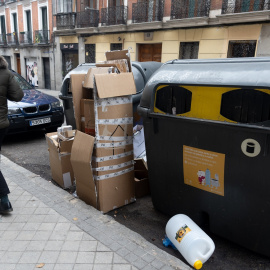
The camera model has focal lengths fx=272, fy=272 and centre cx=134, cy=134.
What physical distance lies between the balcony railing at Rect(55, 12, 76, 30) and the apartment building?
134cm

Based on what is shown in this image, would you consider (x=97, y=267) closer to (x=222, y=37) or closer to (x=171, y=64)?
(x=171, y=64)

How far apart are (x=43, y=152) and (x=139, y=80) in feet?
8.82

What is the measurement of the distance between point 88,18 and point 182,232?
Answer: 53.8ft

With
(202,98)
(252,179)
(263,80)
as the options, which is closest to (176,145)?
(202,98)

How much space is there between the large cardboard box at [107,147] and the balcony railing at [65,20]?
53.0ft

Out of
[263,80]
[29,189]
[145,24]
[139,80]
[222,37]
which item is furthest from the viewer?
[145,24]

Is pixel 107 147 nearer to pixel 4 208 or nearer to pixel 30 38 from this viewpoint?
pixel 4 208

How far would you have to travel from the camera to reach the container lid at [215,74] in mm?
Result: 2141

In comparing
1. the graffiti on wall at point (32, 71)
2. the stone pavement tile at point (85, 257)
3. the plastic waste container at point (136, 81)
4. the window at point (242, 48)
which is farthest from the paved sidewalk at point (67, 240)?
the graffiti on wall at point (32, 71)

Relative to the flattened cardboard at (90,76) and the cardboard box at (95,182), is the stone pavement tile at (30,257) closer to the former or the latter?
the cardboard box at (95,182)

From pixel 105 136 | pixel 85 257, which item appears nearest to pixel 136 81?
pixel 105 136

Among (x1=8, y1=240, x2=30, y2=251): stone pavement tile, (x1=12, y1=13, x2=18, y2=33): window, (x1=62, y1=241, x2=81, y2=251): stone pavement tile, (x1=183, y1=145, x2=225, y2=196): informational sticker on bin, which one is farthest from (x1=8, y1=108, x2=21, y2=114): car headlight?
(x1=12, y1=13, x2=18, y2=33): window

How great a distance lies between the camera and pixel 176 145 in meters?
2.66

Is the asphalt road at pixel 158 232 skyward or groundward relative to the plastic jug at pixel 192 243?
groundward
